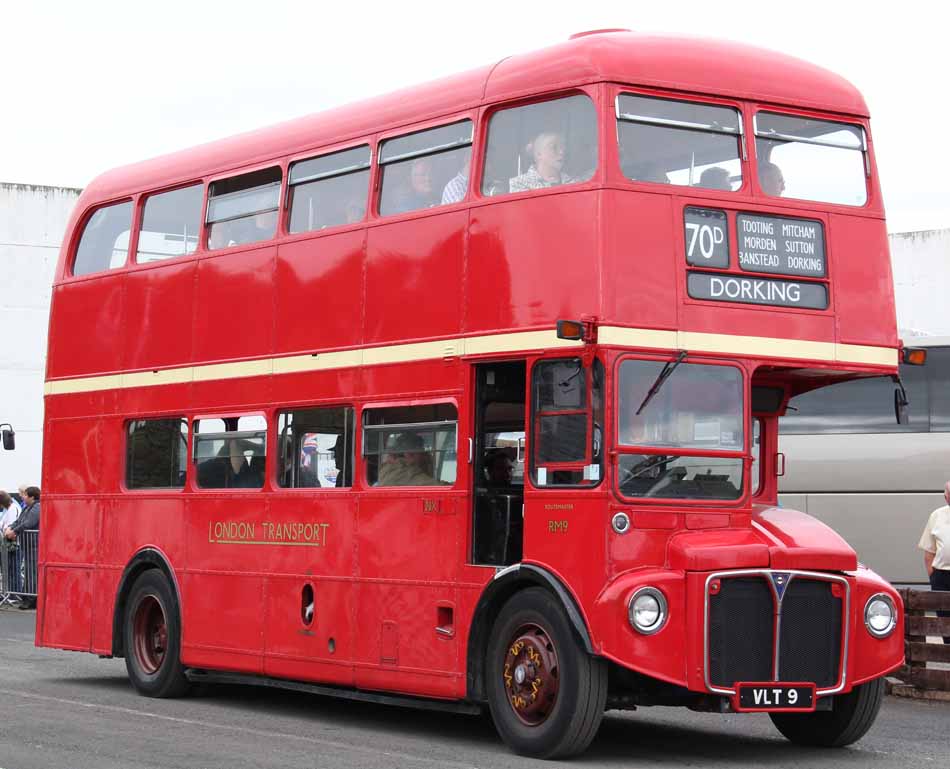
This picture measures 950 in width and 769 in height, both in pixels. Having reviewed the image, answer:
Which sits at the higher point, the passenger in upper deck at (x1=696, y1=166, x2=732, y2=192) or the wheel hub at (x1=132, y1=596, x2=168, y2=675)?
the passenger in upper deck at (x1=696, y1=166, x2=732, y2=192)

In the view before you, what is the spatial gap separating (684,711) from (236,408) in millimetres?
4557

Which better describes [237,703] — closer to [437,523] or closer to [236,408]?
[236,408]

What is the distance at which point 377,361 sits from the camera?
546 inches

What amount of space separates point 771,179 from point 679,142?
725 millimetres

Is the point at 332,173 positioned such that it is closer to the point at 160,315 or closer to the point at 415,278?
the point at 415,278

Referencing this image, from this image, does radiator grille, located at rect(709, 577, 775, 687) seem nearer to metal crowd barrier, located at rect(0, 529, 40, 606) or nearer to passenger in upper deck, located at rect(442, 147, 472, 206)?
passenger in upper deck, located at rect(442, 147, 472, 206)

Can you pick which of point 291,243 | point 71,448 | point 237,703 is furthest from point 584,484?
point 71,448

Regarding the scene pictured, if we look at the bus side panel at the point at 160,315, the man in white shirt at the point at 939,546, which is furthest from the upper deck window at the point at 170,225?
the man in white shirt at the point at 939,546

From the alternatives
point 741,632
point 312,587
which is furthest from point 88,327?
point 741,632

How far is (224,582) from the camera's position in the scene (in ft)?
51.6

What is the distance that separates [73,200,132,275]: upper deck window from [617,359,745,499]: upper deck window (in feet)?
23.2

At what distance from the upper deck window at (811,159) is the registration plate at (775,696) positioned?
3.26m

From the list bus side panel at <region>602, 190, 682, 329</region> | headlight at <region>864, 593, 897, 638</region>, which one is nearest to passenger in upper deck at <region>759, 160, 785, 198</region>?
bus side panel at <region>602, 190, 682, 329</region>

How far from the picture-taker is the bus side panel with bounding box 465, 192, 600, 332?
12.0 metres
